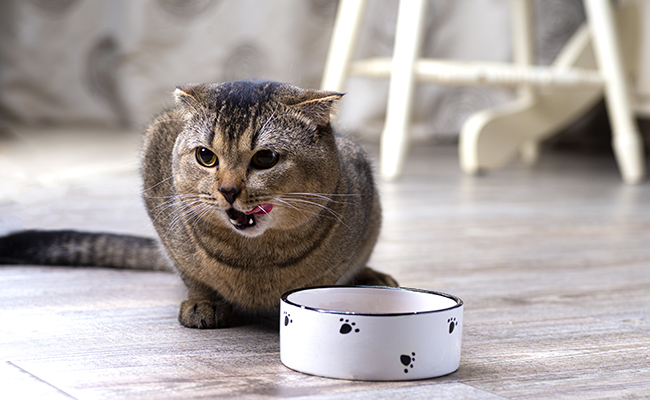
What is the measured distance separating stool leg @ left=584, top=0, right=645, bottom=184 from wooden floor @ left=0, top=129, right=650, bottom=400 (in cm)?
64

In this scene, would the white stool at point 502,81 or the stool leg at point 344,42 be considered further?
the stool leg at point 344,42

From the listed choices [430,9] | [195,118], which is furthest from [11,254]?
[430,9]

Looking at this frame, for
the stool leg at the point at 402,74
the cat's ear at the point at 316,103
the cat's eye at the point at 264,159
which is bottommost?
the cat's eye at the point at 264,159

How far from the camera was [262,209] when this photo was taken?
0.89m

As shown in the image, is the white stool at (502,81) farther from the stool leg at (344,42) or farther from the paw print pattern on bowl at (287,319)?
the paw print pattern on bowl at (287,319)

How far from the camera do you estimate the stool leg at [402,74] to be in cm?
237

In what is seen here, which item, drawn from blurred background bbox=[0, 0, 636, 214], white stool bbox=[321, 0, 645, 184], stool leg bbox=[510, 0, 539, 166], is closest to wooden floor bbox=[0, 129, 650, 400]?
white stool bbox=[321, 0, 645, 184]

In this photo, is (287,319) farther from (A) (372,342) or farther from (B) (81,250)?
(B) (81,250)

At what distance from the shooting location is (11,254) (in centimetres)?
131

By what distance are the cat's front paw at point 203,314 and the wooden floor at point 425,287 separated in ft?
0.06

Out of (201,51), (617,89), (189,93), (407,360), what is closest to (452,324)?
(407,360)

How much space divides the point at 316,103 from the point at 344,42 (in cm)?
168

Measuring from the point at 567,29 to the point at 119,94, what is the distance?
233 centimetres

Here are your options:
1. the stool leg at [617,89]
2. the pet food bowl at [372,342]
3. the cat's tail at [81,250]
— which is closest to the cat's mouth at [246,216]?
the pet food bowl at [372,342]
